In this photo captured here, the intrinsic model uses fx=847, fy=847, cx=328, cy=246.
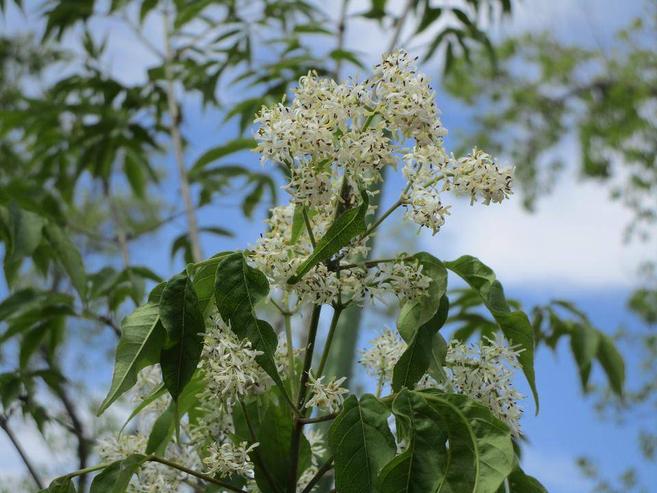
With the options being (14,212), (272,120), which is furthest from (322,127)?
(14,212)

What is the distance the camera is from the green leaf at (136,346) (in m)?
0.74

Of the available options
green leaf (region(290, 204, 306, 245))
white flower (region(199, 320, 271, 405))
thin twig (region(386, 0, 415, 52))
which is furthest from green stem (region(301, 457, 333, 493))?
thin twig (region(386, 0, 415, 52))

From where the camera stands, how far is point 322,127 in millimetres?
756

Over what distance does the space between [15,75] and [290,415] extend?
18.6 feet

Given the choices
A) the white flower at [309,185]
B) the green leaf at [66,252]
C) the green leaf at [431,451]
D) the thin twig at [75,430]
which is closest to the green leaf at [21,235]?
the green leaf at [66,252]

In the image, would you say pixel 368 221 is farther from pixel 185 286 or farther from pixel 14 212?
pixel 14 212

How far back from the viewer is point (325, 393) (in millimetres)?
786

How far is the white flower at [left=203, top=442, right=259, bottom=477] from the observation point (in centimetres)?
79

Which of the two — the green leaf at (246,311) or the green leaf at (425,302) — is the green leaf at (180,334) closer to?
the green leaf at (246,311)

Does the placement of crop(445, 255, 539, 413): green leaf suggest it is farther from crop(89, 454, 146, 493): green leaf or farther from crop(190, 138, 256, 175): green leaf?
crop(190, 138, 256, 175): green leaf

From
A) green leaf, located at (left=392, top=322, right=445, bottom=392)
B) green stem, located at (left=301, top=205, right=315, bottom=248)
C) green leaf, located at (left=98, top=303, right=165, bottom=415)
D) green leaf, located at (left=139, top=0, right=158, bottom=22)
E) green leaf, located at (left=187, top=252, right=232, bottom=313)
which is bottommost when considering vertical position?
green leaf, located at (left=98, top=303, right=165, bottom=415)

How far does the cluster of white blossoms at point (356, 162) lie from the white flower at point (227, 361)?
0.07 meters

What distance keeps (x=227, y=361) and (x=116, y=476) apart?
149mm

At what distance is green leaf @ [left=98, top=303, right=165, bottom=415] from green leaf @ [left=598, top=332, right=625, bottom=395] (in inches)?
41.8
